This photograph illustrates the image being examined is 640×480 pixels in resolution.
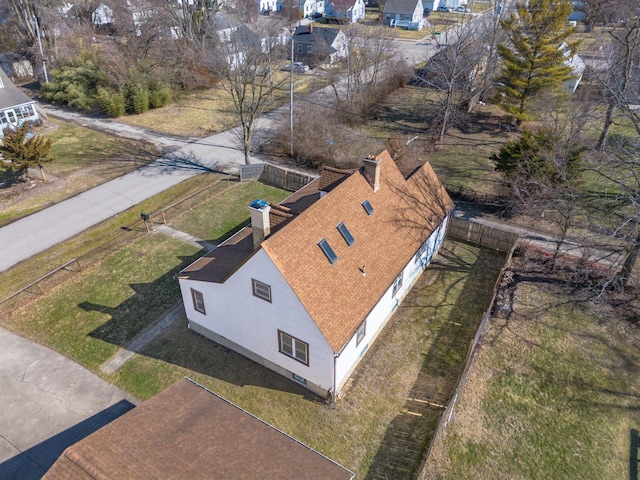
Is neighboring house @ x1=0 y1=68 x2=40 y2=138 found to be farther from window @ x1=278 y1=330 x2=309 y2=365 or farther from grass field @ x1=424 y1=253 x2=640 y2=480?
grass field @ x1=424 y1=253 x2=640 y2=480

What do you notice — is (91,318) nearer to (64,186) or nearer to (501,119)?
(64,186)

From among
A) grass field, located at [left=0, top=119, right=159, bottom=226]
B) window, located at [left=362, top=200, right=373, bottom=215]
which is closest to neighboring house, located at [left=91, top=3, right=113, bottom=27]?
grass field, located at [left=0, top=119, right=159, bottom=226]

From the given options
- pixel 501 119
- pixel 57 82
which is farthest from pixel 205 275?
pixel 57 82

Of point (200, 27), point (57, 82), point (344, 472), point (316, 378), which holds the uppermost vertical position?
point (200, 27)

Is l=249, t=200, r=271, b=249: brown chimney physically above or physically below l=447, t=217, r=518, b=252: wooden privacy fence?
above

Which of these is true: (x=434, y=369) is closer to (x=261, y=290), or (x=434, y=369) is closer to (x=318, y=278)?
(x=318, y=278)

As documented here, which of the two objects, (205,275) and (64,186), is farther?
(64,186)

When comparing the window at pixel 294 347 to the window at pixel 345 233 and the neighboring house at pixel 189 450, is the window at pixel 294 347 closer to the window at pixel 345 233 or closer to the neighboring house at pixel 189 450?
the neighboring house at pixel 189 450
